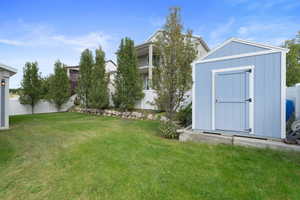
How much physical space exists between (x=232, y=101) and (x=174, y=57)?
6.87ft

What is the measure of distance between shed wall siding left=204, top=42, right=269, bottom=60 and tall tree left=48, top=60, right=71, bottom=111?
13050mm

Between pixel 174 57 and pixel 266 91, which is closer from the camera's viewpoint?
pixel 266 91

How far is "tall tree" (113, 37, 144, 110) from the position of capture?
959cm

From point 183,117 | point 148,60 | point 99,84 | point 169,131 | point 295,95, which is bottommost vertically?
point 169,131

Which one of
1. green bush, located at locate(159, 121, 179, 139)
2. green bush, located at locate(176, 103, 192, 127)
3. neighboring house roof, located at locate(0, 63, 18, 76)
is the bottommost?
green bush, located at locate(159, 121, 179, 139)

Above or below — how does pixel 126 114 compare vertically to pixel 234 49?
below

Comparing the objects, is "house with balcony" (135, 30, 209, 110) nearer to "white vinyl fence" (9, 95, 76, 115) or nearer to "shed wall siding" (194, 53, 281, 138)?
"shed wall siding" (194, 53, 281, 138)

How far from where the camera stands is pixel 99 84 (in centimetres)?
1095

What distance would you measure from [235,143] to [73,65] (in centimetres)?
2050

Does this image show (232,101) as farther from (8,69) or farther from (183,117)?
(8,69)

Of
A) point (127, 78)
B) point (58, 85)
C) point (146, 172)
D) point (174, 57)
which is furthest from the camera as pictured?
point (58, 85)

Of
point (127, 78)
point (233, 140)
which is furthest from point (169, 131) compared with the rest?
point (127, 78)

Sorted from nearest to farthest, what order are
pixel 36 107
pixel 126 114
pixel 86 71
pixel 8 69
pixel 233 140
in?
1. pixel 233 140
2. pixel 8 69
3. pixel 126 114
4. pixel 86 71
5. pixel 36 107

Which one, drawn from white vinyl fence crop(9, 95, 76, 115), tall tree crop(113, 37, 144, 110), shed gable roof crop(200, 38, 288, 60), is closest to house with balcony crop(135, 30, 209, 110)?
tall tree crop(113, 37, 144, 110)
